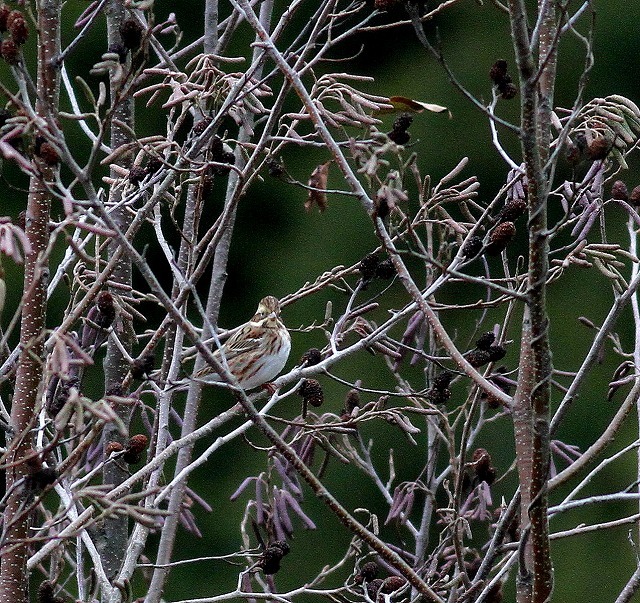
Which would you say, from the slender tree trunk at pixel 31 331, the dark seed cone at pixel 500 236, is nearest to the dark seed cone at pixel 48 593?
the slender tree trunk at pixel 31 331

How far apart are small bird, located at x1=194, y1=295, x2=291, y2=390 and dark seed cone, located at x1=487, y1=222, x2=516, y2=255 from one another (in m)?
1.50

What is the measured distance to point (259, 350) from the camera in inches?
143

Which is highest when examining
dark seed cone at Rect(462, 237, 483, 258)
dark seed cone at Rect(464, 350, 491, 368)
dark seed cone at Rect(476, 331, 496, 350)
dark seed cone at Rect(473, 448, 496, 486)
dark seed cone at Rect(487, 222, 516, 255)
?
dark seed cone at Rect(487, 222, 516, 255)

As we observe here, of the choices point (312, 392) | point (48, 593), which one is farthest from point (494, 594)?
point (48, 593)

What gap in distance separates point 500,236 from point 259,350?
70.8 inches

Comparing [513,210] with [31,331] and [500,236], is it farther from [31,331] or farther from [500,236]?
[31,331]

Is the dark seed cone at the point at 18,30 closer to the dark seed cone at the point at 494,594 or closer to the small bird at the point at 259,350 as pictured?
the dark seed cone at the point at 494,594

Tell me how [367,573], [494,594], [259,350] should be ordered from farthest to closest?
[259,350] → [367,573] → [494,594]

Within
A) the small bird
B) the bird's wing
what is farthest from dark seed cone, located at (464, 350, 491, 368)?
the bird's wing

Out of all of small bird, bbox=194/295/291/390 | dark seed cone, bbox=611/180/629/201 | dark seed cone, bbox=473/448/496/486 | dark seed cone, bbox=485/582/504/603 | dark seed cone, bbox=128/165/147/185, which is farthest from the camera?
small bird, bbox=194/295/291/390

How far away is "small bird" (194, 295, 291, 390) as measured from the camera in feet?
→ 11.6

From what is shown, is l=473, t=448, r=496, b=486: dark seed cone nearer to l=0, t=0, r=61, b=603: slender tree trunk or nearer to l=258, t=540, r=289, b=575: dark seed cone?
l=258, t=540, r=289, b=575: dark seed cone

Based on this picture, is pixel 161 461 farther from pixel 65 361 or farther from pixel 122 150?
pixel 65 361

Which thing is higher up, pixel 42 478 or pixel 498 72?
pixel 498 72
